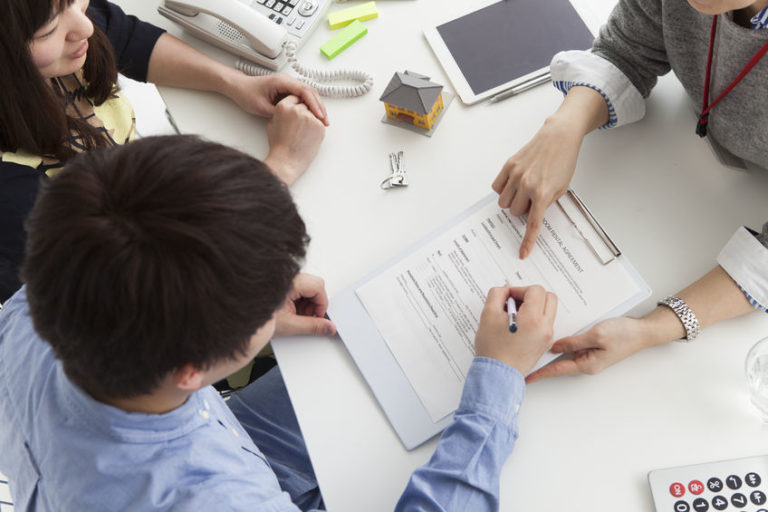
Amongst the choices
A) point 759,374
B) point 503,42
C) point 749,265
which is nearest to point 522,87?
point 503,42

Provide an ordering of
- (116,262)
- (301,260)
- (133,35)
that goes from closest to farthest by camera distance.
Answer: (116,262), (301,260), (133,35)

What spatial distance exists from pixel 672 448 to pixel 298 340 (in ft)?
1.62

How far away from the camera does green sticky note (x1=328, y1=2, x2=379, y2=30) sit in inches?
44.3

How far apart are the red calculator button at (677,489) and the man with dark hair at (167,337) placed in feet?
0.63

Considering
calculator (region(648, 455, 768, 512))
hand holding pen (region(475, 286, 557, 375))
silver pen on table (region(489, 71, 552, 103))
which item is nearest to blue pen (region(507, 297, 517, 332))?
hand holding pen (region(475, 286, 557, 375))

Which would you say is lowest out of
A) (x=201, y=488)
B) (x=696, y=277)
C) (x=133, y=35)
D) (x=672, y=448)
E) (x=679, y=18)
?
(x=201, y=488)

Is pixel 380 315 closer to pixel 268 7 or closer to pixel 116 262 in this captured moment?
pixel 116 262

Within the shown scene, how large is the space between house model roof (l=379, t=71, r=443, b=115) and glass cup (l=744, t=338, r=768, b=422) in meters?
0.55

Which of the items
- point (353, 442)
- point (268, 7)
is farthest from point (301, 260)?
point (268, 7)

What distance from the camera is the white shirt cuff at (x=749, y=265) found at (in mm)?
815

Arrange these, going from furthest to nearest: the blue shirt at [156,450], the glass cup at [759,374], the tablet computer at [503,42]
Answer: the tablet computer at [503,42]
the glass cup at [759,374]
the blue shirt at [156,450]

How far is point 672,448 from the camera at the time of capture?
796 mm

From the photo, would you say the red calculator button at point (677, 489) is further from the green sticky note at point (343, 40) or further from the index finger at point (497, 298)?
the green sticky note at point (343, 40)

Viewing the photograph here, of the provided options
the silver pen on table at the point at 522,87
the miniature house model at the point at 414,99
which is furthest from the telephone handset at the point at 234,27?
the silver pen on table at the point at 522,87
